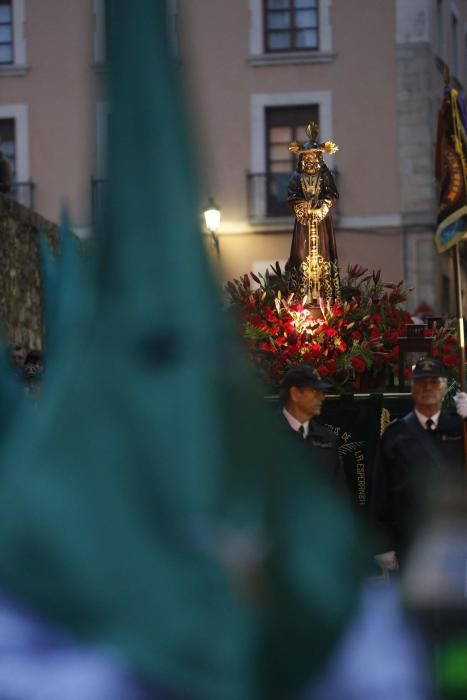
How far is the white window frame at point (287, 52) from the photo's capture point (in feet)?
98.7

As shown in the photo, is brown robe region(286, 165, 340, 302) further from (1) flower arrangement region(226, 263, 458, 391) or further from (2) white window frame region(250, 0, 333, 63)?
(2) white window frame region(250, 0, 333, 63)

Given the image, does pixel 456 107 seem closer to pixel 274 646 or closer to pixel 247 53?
pixel 274 646

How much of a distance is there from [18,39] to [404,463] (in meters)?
26.0

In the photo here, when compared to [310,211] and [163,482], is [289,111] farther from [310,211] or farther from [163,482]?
[163,482]

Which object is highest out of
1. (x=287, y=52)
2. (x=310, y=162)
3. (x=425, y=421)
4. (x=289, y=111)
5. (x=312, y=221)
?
(x=287, y=52)

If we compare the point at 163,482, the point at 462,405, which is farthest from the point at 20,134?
the point at 163,482

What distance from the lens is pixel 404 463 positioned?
5930 mm

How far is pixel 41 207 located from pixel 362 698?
27.7 meters

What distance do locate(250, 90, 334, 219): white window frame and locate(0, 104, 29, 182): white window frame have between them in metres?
4.29

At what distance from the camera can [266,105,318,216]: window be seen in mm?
29406

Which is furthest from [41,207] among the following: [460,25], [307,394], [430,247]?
[307,394]

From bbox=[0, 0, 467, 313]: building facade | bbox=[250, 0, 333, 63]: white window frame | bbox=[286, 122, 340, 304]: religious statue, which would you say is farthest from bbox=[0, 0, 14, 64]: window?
bbox=[286, 122, 340, 304]: religious statue

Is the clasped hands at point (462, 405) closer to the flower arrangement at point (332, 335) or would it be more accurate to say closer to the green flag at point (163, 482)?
the flower arrangement at point (332, 335)

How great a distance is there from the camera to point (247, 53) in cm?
3034
